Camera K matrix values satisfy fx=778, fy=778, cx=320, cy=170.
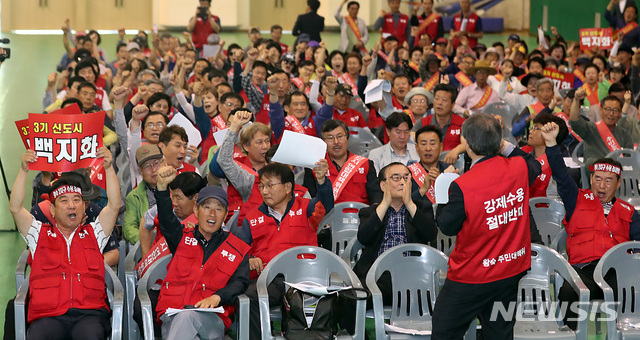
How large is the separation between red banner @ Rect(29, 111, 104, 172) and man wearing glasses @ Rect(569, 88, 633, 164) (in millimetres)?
4732

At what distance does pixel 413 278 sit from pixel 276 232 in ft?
3.07

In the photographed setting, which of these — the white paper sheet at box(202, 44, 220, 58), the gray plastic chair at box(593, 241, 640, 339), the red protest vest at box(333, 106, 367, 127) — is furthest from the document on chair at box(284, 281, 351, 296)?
the white paper sheet at box(202, 44, 220, 58)

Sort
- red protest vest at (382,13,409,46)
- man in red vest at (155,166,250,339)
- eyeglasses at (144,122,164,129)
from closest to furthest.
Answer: man in red vest at (155,166,250,339)
eyeglasses at (144,122,164,129)
red protest vest at (382,13,409,46)

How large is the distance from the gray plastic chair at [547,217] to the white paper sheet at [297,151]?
180 centimetres

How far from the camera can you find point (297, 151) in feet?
16.5

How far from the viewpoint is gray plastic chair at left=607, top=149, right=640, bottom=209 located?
7059 mm

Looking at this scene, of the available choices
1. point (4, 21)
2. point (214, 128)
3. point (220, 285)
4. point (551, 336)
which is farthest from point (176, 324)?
point (4, 21)

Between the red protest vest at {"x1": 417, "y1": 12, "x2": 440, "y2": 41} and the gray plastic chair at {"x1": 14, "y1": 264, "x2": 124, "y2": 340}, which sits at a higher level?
the red protest vest at {"x1": 417, "y1": 12, "x2": 440, "y2": 41}

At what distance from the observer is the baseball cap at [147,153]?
5395 millimetres

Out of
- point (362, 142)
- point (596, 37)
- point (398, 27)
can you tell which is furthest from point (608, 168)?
point (398, 27)

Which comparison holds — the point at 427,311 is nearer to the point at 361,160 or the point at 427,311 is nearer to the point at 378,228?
the point at 378,228

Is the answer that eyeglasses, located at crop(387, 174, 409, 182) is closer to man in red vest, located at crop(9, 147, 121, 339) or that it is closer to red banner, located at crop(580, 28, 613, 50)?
man in red vest, located at crop(9, 147, 121, 339)

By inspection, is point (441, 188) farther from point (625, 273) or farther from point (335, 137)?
point (335, 137)

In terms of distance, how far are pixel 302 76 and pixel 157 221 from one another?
5418 mm
